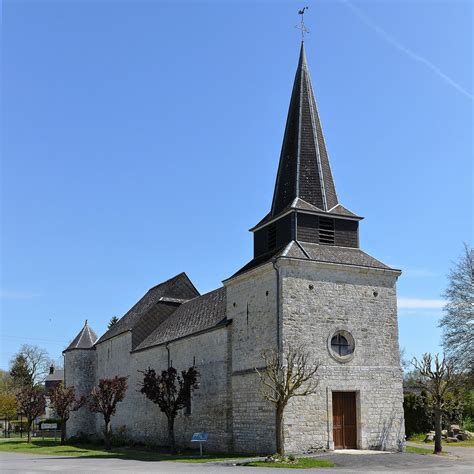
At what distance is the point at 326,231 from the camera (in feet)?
78.2

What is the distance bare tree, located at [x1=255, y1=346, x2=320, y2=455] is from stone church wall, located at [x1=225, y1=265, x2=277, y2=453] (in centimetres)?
59

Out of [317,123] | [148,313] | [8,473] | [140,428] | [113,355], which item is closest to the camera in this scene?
[8,473]

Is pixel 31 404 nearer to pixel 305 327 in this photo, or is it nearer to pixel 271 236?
pixel 271 236

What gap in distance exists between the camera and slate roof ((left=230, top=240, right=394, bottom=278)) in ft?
72.6

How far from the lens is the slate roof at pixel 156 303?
35.8 metres

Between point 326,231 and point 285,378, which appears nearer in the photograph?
point 285,378

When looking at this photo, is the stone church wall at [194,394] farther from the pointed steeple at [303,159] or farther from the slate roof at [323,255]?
the pointed steeple at [303,159]

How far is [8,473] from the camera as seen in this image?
16.6 meters

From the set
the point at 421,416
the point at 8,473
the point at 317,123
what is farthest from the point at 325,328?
the point at 421,416

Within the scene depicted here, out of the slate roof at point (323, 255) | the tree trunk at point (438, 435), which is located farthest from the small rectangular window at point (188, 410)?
the tree trunk at point (438, 435)

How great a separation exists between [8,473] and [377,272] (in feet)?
45.9

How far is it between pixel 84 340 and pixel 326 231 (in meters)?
25.7

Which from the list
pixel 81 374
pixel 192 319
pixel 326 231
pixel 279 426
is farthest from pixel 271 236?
pixel 81 374

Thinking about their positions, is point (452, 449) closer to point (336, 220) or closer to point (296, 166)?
point (336, 220)
